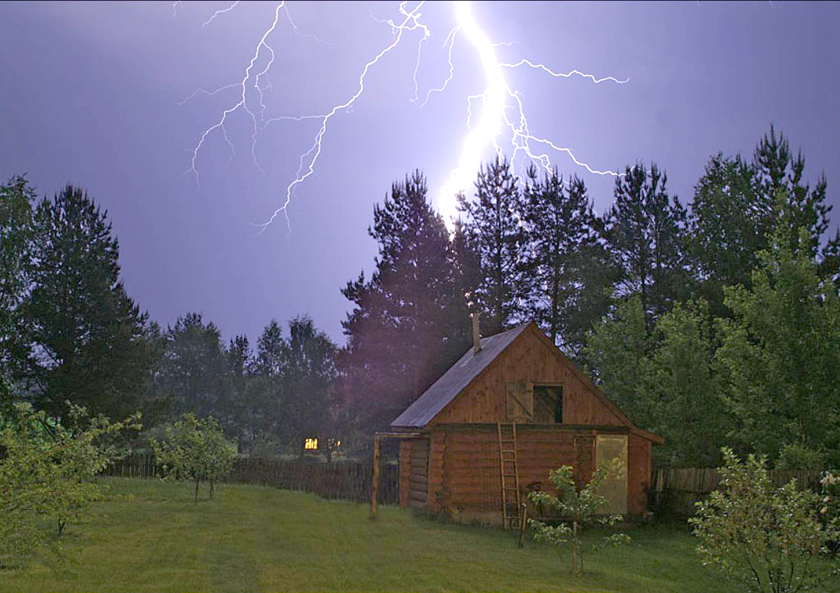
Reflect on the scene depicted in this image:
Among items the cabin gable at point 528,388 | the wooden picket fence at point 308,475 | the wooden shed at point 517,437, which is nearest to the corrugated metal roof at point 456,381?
the wooden shed at point 517,437

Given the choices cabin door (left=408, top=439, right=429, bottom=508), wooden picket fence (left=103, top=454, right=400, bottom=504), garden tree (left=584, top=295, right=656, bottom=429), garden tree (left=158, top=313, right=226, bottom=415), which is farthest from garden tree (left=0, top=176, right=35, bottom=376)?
garden tree (left=158, top=313, right=226, bottom=415)

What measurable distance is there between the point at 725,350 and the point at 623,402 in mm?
10663

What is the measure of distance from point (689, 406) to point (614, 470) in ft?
19.0

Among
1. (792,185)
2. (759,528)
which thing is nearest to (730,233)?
(792,185)

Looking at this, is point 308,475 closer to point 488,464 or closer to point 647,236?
point 488,464

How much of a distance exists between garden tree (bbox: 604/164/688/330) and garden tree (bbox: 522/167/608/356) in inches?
73.3

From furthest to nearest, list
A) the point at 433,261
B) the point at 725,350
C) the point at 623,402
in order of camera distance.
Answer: the point at 433,261 → the point at 623,402 → the point at 725,350

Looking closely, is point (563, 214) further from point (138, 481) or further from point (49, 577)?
point (49, 577)

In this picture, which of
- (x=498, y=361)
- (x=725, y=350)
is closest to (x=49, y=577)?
(x=498, y=361)

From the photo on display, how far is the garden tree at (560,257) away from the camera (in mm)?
45844

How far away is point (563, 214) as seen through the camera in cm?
4934

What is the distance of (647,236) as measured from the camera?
152ft

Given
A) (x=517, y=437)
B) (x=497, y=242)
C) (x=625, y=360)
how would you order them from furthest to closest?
1. (x=497, y=242)
2. (x=625, y=360)
3. (x=517, y=437)

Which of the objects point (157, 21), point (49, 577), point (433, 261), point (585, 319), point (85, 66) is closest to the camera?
point (49, 577)
